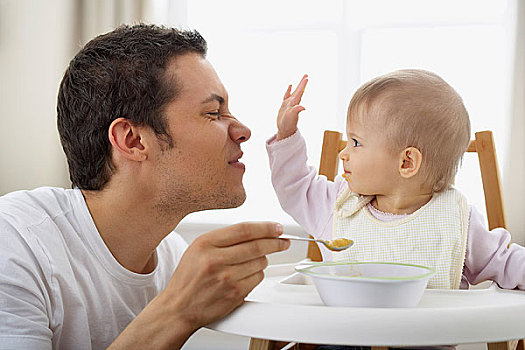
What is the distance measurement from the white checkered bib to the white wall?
1.79 meters

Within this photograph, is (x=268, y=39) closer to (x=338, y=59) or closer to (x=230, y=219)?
(x=338, y=59)

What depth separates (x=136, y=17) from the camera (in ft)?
8.57

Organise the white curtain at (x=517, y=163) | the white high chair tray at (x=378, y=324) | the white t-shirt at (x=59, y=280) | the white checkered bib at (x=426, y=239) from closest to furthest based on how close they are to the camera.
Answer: the white high chair tray at (x=378, y=324) → the white t-shirt at (x=59, y=280) → the white checkered bib at (x=426, y=239) → the white curtain at (x=517, y=163)

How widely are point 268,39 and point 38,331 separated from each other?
190 centimetres

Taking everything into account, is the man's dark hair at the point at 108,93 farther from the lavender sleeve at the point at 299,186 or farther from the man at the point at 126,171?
the lavender sleeve at the point at 299,186

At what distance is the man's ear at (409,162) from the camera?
3.85 ft

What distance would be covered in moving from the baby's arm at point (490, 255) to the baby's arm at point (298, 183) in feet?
1.03

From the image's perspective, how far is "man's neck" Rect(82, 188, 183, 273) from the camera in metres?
1.31

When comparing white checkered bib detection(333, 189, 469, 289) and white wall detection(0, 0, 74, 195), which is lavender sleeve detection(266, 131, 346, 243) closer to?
white checkered bib detection(333, 189, 469, 289)

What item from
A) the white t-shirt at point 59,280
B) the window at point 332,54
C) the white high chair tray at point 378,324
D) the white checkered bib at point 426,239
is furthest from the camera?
the window at point 332,54

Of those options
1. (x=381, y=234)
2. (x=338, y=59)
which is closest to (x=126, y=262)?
(x=381, y=234)

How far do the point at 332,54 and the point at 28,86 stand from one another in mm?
1359

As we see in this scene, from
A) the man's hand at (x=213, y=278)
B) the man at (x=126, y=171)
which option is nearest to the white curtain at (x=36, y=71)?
the man at (x=126, y=171)

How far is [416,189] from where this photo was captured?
1.21 m
